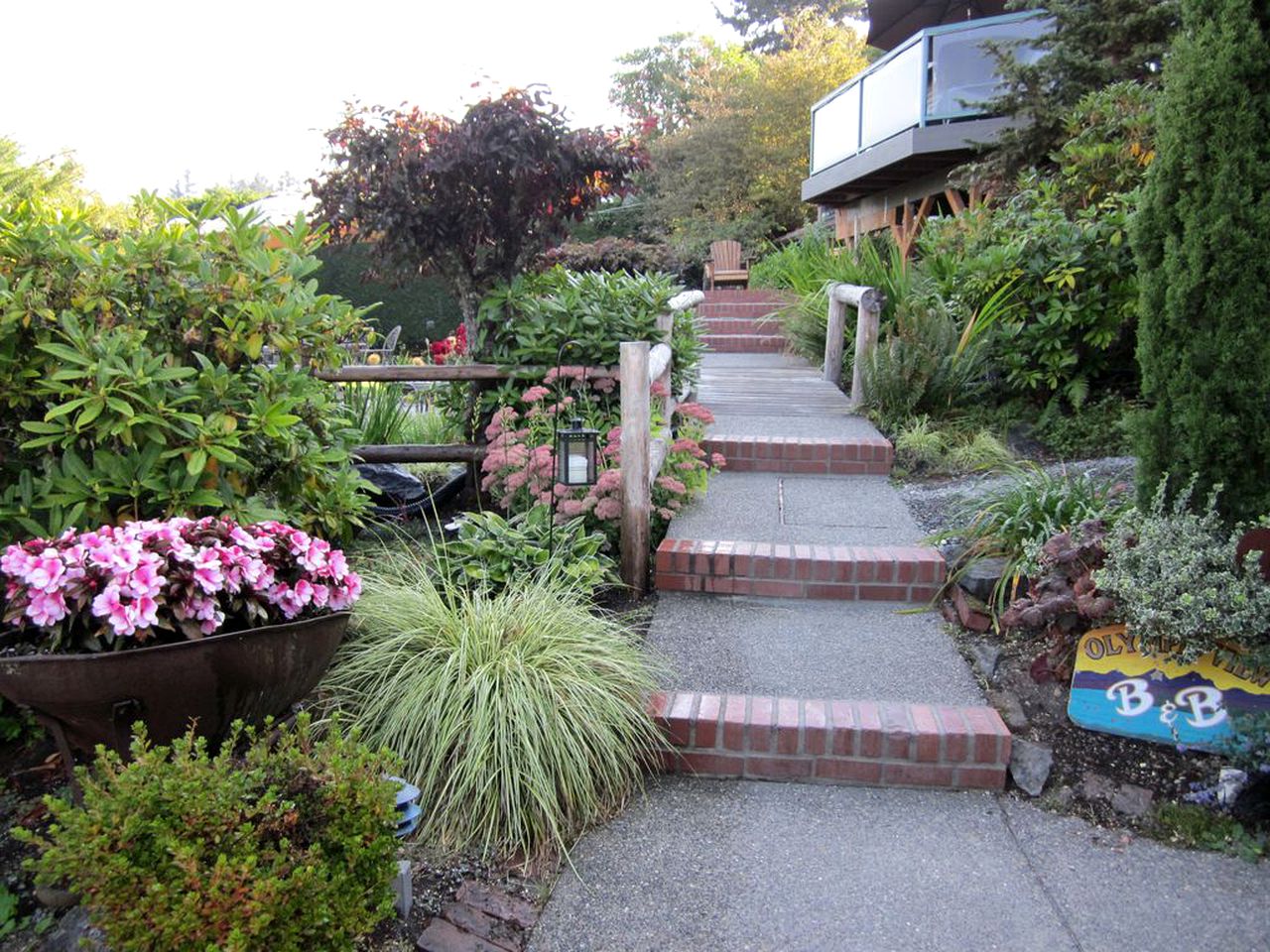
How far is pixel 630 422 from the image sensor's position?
409 centimetres

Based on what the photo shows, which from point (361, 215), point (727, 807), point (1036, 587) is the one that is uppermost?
point (361, 215)

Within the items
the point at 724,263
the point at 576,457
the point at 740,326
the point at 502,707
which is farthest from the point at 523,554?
the point at 724,263

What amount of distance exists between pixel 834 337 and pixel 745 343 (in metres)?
3.06

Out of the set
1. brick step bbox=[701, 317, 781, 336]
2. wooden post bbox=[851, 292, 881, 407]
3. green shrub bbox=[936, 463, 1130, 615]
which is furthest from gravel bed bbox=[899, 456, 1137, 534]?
brick step bbox=[701, 317, 781, 336]

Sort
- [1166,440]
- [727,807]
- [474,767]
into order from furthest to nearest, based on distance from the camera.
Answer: [1166,440], [727,807], [474,767]

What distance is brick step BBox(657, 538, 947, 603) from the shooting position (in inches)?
163

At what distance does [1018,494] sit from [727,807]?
2198 mm

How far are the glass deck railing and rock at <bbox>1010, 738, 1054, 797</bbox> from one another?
844cm

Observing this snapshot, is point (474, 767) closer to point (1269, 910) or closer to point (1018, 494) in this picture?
point (1269, 910)

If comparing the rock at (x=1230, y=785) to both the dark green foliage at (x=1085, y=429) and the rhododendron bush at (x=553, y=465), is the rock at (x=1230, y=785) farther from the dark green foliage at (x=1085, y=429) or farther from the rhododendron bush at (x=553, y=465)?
the dark green foliage at (x=1085, y=429)

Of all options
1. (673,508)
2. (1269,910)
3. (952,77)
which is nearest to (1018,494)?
(673,508)

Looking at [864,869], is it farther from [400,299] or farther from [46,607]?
[400,299]

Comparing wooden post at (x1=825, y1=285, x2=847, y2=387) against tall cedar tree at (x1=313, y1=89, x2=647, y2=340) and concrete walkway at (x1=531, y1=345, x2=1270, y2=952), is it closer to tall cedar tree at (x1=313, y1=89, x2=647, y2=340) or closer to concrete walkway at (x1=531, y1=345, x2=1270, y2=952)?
tall cedar tree at (x1=313, y1=89, x2=647, y2=340)

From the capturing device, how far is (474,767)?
2.70m
